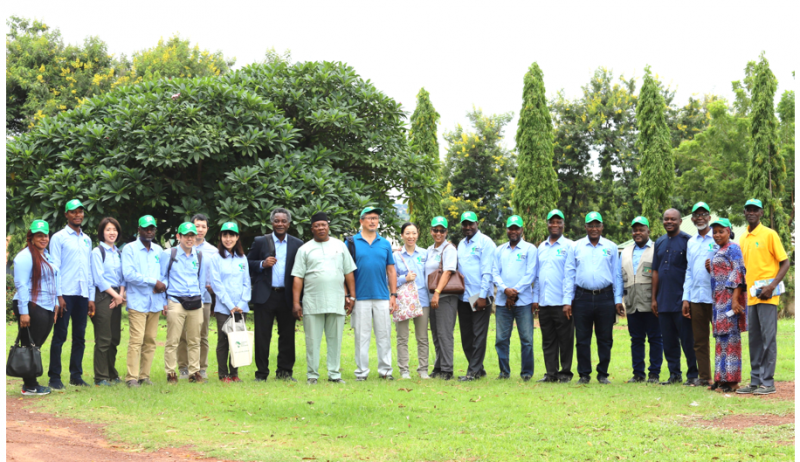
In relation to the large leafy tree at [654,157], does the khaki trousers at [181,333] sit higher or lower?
lower

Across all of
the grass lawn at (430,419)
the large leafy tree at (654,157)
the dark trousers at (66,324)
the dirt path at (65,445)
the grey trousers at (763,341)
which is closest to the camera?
the dirt path at (65,445)

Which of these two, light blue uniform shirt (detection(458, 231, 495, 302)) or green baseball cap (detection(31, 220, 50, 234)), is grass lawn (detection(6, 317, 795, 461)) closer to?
light blue uniform shirt (detection(458, 231, 495, 302))

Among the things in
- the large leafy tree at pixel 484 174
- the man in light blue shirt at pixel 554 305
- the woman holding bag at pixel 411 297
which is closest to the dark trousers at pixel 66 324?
the woman holding bag at pixel 411 297

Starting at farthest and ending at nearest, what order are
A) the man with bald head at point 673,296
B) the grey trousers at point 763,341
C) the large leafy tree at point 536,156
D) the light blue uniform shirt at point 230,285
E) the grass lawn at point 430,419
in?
the large leafy tree at point 536,156
the light blue uniform shirt at point 230,285
the man with bald head at point 673,296
the grey trousers at point 763,341
the grass lawn at point 430,419

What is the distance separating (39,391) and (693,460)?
7146mm

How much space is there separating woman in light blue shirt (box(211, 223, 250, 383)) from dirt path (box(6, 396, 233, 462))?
2670 mm

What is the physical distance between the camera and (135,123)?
13.1 meters

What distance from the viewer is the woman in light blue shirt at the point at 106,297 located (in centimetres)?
913

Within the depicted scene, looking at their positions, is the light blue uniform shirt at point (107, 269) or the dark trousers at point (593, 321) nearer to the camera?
the light blue uniform shirt at point (107, 269)

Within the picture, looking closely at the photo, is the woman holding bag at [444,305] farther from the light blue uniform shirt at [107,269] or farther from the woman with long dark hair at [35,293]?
the woman with long dark hair at [35,293]

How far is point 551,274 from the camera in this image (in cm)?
976

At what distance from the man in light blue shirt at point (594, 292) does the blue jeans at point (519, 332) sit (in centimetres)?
57

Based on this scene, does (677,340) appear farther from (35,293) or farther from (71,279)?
(35,293)

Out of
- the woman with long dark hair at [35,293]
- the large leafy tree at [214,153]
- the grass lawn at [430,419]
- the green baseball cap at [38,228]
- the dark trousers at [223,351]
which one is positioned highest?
the large leafy tree at [214,153]
